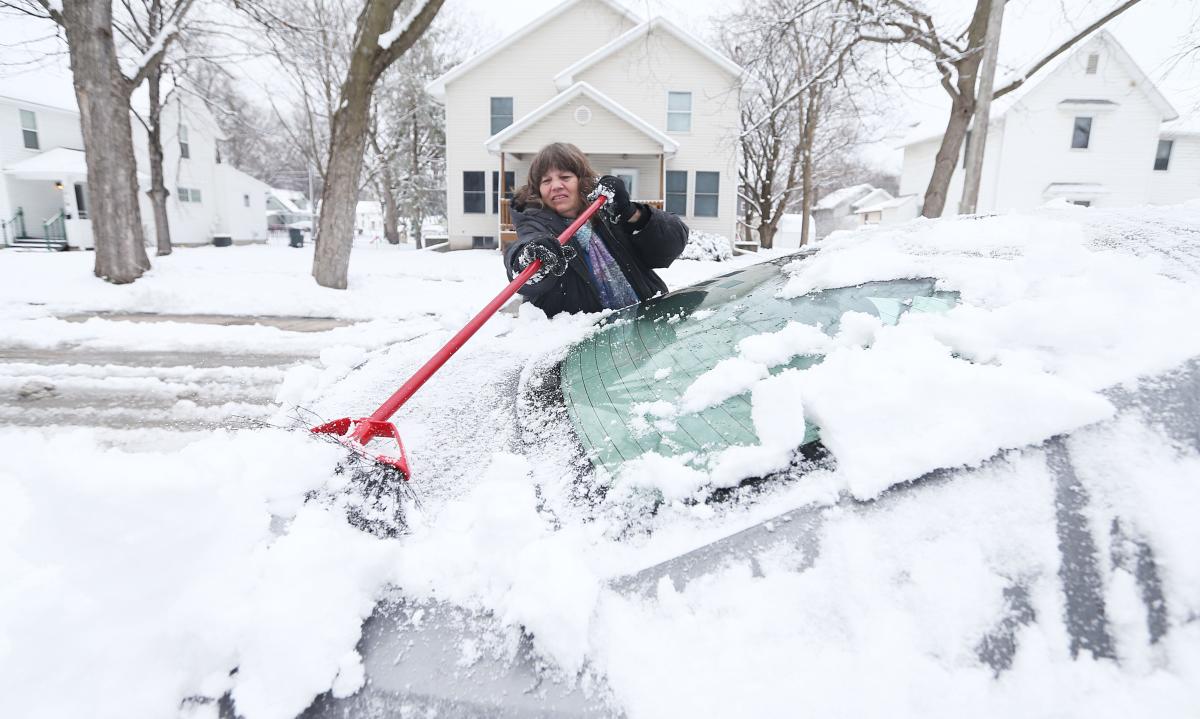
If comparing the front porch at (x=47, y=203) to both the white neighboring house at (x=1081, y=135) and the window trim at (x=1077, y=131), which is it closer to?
the white neighboring house at (x=1081, y=135)

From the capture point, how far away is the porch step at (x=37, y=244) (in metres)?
18.3

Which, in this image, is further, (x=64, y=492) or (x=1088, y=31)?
(x=1088, y=31)

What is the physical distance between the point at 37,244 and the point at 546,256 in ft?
80.9

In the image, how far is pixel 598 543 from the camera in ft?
3.36

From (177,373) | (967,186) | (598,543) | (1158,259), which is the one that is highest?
(967,186)

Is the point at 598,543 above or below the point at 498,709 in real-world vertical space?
above

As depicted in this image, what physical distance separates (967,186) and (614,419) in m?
9.35

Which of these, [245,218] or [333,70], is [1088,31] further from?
[245,218]

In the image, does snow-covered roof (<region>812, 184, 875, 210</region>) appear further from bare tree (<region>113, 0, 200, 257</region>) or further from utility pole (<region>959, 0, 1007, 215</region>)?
bare tree (<region>113, 0, 200, 257</region>)

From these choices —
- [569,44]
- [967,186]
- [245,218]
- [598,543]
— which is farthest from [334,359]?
[245,218]

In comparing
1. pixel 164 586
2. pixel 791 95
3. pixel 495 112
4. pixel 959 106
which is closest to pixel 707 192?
pixel 791 95

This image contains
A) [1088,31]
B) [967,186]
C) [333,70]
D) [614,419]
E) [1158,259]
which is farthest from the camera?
[333,70]

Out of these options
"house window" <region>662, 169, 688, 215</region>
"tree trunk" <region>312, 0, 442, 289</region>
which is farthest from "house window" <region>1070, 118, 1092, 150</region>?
"tree trunk" <region>312, 0, 442, 289</region>

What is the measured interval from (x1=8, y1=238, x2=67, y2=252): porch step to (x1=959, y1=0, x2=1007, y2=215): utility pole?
23734mm
